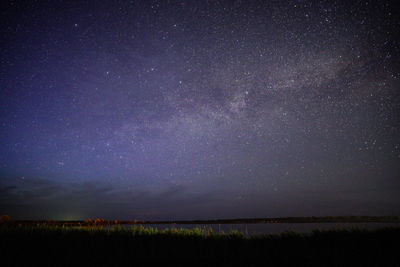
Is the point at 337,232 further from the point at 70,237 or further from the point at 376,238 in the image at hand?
the point at 70,237

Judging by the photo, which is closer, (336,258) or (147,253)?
(336,258)

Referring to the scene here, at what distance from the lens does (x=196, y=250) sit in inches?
198

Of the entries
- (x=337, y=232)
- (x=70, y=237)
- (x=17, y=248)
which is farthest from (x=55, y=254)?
(x=337, y=232)

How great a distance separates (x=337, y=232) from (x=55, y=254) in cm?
783

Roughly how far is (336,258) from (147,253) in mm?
3941

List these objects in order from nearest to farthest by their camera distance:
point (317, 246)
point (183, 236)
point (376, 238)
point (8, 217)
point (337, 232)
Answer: point (317, 246), point (376, 238), point (183, 236), point (337, 232), point (8, 217)

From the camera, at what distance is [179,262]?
427 centimetres

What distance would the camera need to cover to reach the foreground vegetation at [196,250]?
426cm

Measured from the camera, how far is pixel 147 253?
15.5ft

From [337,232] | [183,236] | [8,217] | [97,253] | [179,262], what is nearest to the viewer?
[179,262]

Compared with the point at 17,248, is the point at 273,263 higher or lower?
lower

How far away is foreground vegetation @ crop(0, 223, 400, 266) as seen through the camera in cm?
426

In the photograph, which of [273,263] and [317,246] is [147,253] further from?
[317,246]

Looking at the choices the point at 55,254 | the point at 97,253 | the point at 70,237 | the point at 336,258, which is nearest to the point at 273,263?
the point at 336,258
